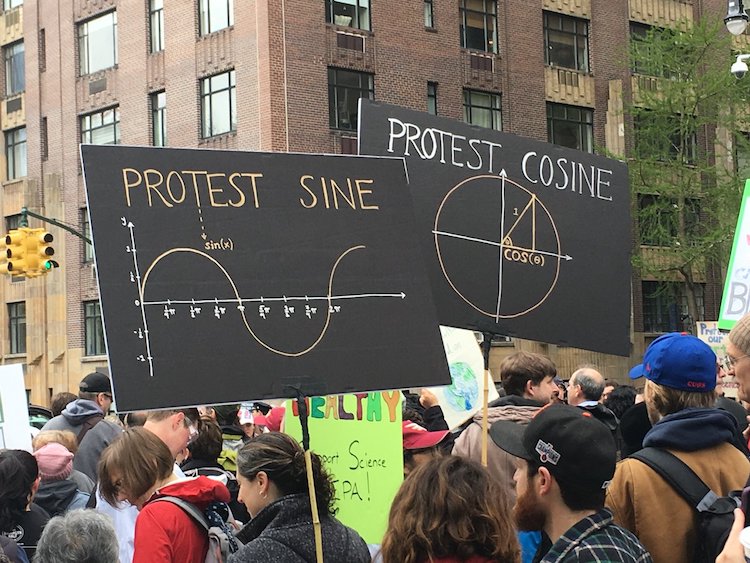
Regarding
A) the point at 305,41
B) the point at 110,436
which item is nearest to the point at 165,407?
the point at 110,436

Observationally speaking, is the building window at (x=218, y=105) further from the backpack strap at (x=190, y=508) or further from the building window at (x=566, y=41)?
the backpack strap at (x=190, y=508)

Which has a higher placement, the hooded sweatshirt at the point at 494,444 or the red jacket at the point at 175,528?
the hooded sweatshirt at the point at 494,444

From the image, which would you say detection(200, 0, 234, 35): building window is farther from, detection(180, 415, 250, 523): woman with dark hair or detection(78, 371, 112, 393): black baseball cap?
detection(180, 415, 250, 523): woman with dark hair

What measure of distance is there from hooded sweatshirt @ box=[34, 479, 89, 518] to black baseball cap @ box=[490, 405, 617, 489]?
3.66 m

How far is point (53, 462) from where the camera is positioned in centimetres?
655

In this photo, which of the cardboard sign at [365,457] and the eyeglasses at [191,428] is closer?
the cardboard sign at [365,457]

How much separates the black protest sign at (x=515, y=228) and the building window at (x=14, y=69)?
38.2 meters

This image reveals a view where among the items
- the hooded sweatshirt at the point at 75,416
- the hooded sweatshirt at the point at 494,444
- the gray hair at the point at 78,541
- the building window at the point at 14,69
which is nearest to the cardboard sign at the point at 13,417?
the hooded sweatshirt at the point at 75,416

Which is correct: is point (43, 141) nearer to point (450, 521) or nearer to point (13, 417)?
point (13, 417)

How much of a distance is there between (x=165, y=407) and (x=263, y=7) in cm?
2862

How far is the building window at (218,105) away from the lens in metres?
32.3

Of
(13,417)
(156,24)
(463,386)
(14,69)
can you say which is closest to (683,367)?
Answer: (463,386)

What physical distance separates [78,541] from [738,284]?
4.31 m

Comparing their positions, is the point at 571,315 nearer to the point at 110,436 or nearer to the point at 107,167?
the point at 107,167
